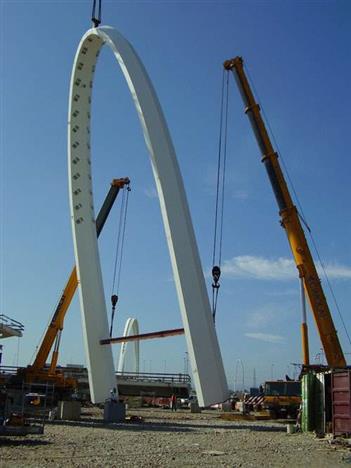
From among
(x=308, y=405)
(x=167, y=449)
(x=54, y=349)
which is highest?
(x=54, y=349)

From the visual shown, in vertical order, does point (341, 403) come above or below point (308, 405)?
below

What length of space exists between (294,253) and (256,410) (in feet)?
43.6

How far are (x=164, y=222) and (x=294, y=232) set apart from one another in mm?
10074

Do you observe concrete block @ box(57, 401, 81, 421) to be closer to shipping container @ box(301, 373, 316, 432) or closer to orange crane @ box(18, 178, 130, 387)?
orange crane @ box(18, 178, 130, 387)

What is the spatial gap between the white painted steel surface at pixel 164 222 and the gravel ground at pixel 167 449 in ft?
6.82

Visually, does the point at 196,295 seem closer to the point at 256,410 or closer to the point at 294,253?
the point at 294,253

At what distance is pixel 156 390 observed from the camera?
64938 mm

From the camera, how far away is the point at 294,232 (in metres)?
28.9

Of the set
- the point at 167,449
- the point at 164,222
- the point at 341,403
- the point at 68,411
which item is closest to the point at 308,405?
the point at 341,403

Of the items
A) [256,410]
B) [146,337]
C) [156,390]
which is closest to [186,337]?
[146,337]

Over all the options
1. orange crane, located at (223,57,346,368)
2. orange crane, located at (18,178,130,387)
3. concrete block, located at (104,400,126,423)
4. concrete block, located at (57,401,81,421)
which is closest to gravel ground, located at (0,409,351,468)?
concrete block, located at (104,400,126,423)

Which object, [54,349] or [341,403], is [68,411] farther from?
[341,403]

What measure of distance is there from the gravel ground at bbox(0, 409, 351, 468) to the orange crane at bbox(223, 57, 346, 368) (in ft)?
23.3

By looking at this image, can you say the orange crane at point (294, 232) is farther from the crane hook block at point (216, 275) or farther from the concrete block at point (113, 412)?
the concrete block at point (113, 412)
